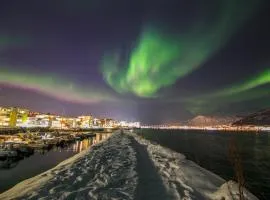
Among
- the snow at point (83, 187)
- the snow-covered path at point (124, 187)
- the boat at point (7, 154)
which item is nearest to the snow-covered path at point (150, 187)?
the snow-covered path at point (124, 187)

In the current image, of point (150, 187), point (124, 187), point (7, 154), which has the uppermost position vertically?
point (7, 154)

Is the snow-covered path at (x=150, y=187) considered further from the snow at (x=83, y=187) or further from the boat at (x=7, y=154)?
the boat at (x=7, y=154)

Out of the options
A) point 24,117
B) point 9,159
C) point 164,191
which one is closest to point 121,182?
point 164,191

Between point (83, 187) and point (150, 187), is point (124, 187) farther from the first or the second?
point (83, 187)

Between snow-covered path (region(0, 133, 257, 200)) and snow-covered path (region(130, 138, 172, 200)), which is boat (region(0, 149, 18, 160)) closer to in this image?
snow-covered path (region(0, 133, 257, 200))

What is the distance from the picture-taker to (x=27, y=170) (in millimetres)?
29719

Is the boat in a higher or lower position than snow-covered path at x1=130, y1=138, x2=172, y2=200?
higher

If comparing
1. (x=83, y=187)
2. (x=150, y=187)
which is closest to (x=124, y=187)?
(x=150, y=187)

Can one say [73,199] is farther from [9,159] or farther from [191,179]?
[9,159]

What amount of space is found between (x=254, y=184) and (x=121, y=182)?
16.8 metres

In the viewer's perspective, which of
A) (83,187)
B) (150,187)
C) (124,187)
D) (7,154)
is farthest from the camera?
(7,154)

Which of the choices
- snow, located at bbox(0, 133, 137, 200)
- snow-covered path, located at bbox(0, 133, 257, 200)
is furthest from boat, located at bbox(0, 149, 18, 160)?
snow-covered path, located at bbox(0, 133, 257, 200)

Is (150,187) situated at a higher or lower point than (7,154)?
lower

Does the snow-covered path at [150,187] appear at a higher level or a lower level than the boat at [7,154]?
lower
